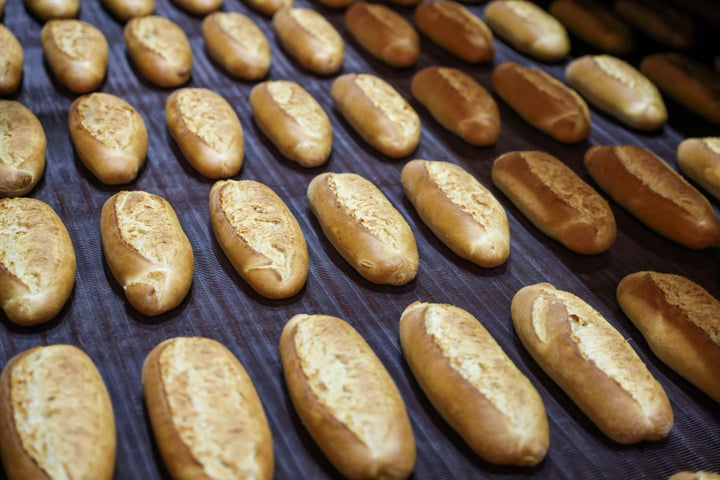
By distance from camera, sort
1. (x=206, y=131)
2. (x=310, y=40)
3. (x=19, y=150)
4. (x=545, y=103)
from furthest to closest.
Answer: (x=310, y=40)
(x=545, y=103)
(x=206, y=131)
(x=19, y=150)

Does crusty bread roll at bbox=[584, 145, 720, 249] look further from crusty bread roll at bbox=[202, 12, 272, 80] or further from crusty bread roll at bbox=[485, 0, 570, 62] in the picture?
crusty bread roll at bbox=[202, 12, 272, 80]

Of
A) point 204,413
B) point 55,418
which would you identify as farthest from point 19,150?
point 204,413

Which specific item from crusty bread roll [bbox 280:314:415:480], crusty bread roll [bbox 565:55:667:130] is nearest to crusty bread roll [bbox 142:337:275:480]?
crusty bread roll [bbox 280:314:415:480]

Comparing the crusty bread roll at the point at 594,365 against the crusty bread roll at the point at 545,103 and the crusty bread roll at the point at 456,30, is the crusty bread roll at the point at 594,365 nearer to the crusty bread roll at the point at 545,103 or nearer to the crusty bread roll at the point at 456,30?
the crusty bread roll at the point at 545,103

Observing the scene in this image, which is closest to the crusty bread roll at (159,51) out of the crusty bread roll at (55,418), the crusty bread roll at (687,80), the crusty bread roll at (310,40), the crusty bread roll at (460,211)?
the crusty bread roll at (310,40)

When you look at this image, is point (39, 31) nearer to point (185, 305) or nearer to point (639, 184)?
point (185, 305)

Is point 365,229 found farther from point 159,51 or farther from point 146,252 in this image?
point 159,51
